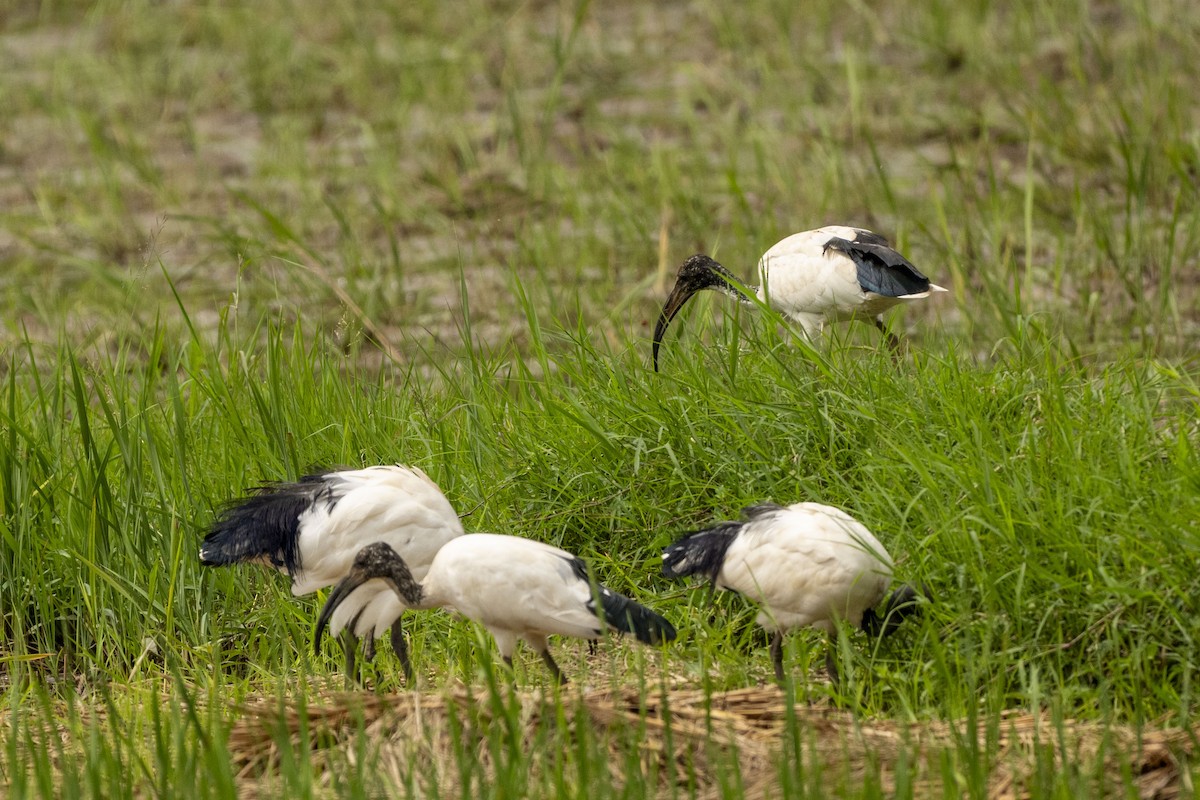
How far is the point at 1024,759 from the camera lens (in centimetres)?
352

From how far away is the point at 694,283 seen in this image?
5410mm

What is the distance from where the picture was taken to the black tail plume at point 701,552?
3.93 metres

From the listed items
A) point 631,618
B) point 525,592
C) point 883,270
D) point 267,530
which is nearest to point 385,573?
point 525,592

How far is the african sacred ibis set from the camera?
13.5 feet

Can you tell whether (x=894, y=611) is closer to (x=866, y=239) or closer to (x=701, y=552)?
(x=701, y=552)

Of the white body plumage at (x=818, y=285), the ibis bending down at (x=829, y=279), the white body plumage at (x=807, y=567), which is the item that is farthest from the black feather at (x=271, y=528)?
the white body plumage at (x=818, y=285)

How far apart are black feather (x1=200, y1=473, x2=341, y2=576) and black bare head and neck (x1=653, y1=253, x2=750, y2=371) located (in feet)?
4.59

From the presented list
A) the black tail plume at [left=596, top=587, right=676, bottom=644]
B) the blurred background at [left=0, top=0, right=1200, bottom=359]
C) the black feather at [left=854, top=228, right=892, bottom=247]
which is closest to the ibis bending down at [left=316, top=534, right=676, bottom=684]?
the black tail plume at [left=596, top=587, right=676, bottom=644]

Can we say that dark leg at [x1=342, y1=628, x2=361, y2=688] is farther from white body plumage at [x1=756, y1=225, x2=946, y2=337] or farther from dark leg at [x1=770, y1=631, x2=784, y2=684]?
white body plumage at [x1=756, y1=225, x2=946, y2=337]

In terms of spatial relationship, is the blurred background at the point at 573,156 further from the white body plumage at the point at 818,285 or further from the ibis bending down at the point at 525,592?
the ibis bending down at the point at 525,592

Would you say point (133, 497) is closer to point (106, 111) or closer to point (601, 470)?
point (601, 470)

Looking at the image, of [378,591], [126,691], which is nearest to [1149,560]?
[378,591]

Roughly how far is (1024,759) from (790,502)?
47.8 inches

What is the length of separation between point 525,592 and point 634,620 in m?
0.25
